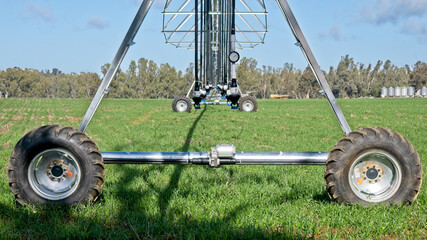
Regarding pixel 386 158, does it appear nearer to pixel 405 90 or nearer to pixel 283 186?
pixel 283 186

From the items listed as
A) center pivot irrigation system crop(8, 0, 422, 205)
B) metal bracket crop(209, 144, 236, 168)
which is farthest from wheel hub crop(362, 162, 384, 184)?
metal bracket crop(209, 144, 236, 168)

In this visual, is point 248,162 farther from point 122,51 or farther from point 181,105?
point 181,105

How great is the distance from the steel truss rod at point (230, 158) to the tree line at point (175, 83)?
9764cm

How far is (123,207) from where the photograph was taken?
3324mm

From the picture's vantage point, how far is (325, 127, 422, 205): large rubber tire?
3152 millimetres

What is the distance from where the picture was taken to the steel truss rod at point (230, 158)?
3.42 metres

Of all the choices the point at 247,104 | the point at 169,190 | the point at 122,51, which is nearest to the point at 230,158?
the point at 169,190

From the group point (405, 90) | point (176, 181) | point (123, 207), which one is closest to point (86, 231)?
point (123, 207)

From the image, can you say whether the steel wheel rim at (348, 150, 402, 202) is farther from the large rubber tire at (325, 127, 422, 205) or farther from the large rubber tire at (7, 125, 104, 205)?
the large rubber tire at (7, 125, 104, 205)

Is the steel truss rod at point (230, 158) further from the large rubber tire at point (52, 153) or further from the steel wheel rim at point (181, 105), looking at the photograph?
the steel wheel rim at point (181, 105)

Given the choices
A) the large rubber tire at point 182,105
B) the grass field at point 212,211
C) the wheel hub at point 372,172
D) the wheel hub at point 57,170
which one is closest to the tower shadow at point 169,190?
the grass field at point 212,211

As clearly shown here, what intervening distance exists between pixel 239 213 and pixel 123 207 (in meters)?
1.06

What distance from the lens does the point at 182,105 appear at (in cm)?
1769

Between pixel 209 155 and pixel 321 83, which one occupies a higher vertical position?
pixel 321 83
